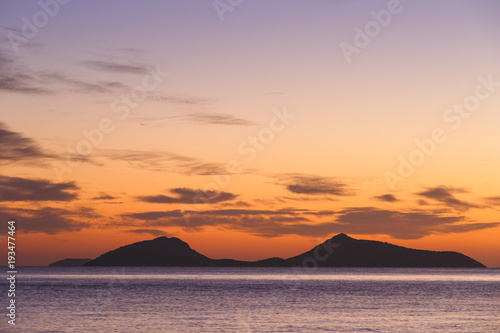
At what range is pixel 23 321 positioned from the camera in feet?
196

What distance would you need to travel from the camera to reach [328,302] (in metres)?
88.4

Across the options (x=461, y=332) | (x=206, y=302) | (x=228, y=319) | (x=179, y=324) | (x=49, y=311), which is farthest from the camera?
(x=206, y=302)

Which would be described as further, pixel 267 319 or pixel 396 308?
pixel 396 308

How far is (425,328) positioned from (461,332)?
3641mm

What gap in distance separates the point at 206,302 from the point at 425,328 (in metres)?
37.7

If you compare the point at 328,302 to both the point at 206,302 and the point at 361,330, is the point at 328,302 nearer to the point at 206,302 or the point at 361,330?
Answer: the point at 206,302

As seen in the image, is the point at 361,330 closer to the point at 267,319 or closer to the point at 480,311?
the point at 267,319

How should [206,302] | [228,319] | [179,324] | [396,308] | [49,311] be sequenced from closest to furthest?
[179,324] < [228,319] < [49,311] < [396,308] < [206,302]

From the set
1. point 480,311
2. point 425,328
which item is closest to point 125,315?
point 425,328

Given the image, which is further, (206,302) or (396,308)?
(206,302)

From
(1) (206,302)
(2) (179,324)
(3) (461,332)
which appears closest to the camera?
(3) (461,332)

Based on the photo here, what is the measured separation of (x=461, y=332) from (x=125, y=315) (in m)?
33.9

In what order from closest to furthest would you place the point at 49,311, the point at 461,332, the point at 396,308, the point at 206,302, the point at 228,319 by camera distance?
the point at 461,332 → the point at 228,319 → the point at 49,311 → the point at 396,308 → the point at 206,302

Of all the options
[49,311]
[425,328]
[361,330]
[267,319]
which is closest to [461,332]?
[425,328]
